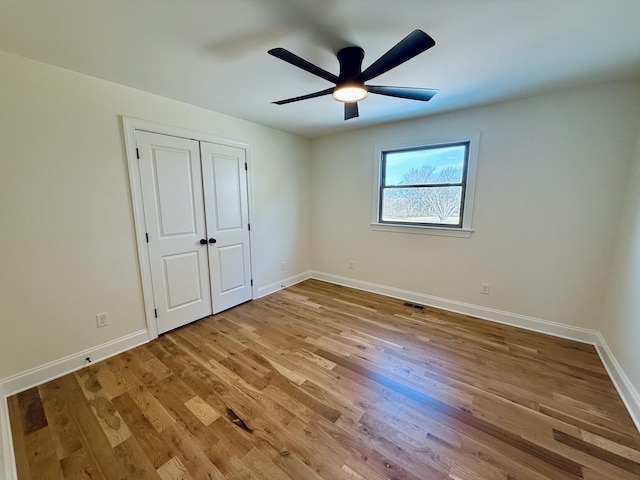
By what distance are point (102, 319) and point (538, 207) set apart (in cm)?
442

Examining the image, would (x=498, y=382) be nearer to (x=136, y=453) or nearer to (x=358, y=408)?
(x=358, y=408)

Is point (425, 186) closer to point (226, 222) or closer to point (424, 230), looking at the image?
point (424, 230)

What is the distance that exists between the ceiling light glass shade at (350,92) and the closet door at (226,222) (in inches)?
71.2

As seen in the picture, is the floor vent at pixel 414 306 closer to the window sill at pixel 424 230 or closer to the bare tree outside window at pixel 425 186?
the window sill at pixel 424 230

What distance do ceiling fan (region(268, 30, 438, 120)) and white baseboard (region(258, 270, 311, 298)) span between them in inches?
108

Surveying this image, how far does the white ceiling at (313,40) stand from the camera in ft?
4.45

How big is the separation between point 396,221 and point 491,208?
3.76ft

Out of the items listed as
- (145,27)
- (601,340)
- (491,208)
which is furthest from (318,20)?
(601,340)

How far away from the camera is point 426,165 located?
3.27m

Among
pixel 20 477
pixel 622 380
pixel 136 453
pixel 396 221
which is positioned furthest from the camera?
pixel 396 221

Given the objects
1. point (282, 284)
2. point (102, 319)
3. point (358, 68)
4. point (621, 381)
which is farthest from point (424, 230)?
point (102, 319)

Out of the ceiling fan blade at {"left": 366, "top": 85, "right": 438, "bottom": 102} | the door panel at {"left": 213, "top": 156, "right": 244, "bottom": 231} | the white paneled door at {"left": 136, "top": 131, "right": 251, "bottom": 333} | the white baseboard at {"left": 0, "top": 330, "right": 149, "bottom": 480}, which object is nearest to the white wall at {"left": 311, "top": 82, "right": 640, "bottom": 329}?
the ceiling fan blade at {"left": 366, "top": 85, "right": 438, "bottom": 102}

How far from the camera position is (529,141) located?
8.40ft

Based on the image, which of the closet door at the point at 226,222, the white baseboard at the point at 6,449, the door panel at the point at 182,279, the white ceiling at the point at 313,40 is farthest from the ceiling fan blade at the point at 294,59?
the white baseboard at the point at 6,449
